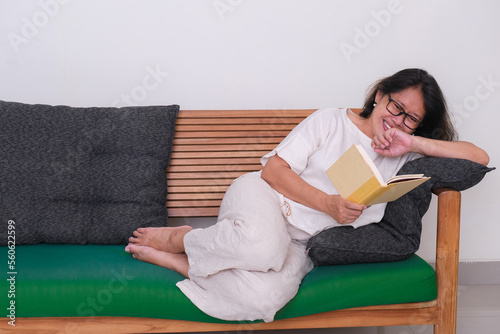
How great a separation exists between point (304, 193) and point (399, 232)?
365 millimetres

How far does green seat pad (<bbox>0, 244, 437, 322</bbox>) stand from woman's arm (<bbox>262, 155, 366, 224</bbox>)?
201 mm

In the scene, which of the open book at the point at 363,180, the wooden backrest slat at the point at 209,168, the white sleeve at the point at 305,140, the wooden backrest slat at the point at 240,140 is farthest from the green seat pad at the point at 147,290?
the wooden backrest slat at the point at 240,140

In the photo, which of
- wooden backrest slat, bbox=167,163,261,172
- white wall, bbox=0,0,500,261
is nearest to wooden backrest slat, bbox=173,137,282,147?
wooden backrest slat, bbox=167,163,261,172

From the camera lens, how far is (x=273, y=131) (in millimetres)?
2447

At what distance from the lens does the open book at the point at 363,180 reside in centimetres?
157

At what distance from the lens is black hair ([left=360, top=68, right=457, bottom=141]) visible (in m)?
1.96

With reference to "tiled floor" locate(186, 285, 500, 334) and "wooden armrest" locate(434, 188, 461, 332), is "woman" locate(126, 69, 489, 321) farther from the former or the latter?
"tiled floor" locate(186, 285, 500, 334)

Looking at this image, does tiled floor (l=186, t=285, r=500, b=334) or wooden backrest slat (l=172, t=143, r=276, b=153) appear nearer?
tiled floor (l=186, t=285, r=500, b=334)

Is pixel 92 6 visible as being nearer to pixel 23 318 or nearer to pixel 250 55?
pixel 250 55
